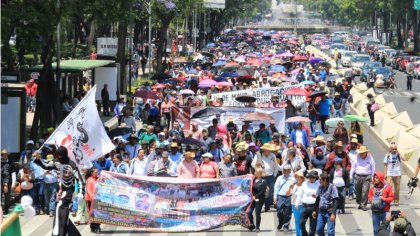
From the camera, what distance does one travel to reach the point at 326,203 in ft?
55.9

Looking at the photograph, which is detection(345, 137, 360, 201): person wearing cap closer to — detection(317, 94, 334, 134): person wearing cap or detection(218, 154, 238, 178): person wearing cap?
detection(218, 154, 238, 178): person wearing cap

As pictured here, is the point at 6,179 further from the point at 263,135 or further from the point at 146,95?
the point at 146,95

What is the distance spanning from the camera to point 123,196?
19141mm

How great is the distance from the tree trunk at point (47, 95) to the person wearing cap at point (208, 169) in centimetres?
1242

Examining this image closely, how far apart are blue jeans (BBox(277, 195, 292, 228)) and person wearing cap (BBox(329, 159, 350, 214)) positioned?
3.99ft

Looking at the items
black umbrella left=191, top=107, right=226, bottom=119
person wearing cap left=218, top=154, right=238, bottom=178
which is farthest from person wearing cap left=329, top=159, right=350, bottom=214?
black umbrella left=191, top=107, right=226, bottom=119

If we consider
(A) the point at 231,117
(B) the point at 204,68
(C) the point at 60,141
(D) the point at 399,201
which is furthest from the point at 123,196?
(B) the point at 204,68

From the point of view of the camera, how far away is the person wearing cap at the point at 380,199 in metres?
17.1

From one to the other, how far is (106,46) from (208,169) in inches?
1141

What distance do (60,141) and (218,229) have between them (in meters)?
3.25

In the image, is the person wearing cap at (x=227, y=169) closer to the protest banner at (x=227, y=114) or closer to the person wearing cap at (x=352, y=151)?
the person wearing cap at (x=352, y=151)

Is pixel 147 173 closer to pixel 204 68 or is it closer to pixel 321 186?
pixel 321 186

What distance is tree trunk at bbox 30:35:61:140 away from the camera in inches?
1275

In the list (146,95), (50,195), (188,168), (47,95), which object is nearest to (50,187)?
A: (50,195)
